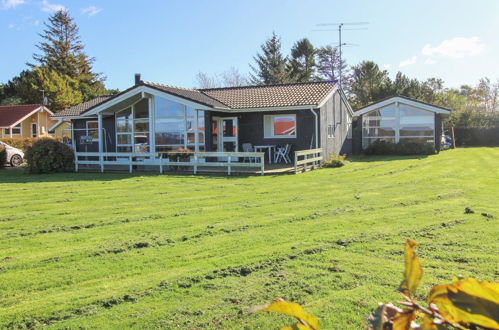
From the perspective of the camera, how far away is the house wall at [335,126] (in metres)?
21.8

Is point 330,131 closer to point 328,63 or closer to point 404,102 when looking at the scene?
point 404,102

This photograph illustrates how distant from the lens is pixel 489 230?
656 cm

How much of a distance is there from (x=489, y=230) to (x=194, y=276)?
4.45 meters

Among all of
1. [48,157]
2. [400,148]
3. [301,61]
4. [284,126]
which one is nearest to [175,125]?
[284,126]

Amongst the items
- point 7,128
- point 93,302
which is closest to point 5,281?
point 93,302

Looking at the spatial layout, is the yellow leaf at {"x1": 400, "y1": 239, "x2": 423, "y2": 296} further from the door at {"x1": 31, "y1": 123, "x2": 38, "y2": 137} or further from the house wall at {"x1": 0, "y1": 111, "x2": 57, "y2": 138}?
the door at {"x1": 31, "y1": 123, "x2": 38, "y2": 137}

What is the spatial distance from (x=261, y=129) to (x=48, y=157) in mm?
9531

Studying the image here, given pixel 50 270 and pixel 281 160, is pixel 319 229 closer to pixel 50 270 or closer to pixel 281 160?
pixel 50 270

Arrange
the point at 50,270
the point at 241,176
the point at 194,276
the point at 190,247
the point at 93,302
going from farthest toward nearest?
the point at 241,176, the point at 190,247, the point at 50,270, the point at 194,276, the point at 93,302

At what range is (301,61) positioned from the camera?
176 ft

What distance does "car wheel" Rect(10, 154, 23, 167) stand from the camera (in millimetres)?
23328

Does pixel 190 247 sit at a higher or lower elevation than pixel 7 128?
lower

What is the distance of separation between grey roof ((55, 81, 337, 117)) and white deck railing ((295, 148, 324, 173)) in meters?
2.33

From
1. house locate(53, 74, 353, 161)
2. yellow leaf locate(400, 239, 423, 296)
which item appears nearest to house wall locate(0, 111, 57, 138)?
house locate(53, 74, 353, 161)
